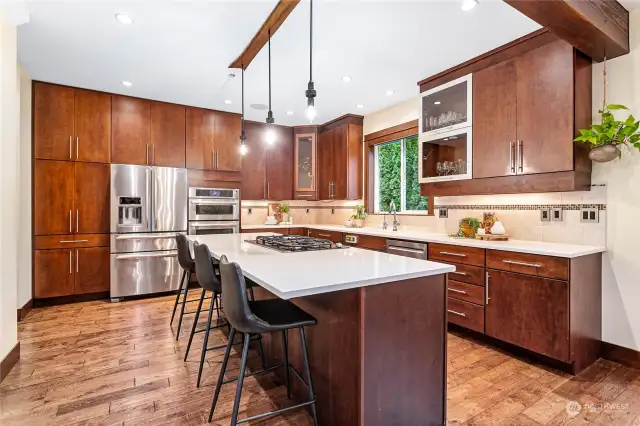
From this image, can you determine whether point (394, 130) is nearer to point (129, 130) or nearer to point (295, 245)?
point (295, 245)

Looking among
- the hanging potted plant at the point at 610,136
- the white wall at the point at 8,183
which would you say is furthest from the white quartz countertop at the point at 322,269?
the hanging potted plant at the point at 610,136

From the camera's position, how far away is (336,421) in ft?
5.32

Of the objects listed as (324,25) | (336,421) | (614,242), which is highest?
(324,25)

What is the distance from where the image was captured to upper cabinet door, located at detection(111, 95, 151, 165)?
4262 millimetres

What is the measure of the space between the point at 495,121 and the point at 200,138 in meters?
3.76

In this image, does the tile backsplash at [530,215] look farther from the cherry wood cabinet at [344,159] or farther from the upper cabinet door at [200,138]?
the upper cabinet door at [200,138]

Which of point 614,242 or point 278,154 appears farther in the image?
point 278,154

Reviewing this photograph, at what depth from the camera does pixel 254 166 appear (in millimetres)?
5457

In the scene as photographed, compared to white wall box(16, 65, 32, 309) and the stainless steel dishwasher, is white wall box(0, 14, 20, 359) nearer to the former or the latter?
white wall box(16, 65, 32, 309)

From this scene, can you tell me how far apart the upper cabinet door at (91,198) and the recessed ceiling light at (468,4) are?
4.23 metres

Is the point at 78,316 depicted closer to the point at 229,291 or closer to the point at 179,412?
the point at 179,412

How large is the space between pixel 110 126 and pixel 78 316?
230cm

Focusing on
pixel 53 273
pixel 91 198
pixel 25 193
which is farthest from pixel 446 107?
pixel 53 273

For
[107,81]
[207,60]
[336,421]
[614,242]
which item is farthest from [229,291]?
[107,81]
